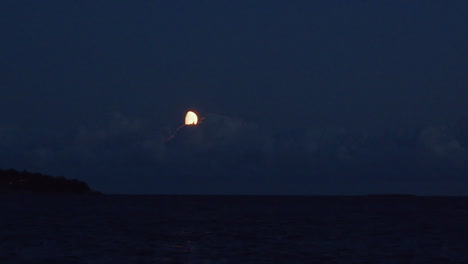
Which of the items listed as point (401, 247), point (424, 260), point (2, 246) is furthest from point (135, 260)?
point (401, 247)

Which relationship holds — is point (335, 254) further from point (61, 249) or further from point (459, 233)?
point (459, 233)

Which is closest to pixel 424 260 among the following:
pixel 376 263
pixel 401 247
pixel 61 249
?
pixel 376 263

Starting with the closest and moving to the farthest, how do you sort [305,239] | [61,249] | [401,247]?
[61,249] → [401,247] → [305,239]

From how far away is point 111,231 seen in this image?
80.3 metres

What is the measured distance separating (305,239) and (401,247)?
10972mm

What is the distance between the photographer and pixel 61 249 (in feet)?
189

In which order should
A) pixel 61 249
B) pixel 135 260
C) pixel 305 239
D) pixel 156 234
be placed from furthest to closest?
pixel 156 234, pixel 305 239, pixel 61 249, pixel 135 260

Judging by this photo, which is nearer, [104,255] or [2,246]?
[104,255]

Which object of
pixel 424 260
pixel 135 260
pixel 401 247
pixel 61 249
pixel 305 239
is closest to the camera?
pixel 135 260

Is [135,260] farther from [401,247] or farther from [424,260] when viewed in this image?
[401,247]

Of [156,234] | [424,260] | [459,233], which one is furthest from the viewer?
[459,233]

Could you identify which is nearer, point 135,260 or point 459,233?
point 135,260

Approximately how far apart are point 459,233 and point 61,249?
51598 mm

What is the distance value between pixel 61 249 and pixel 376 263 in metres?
27.8
